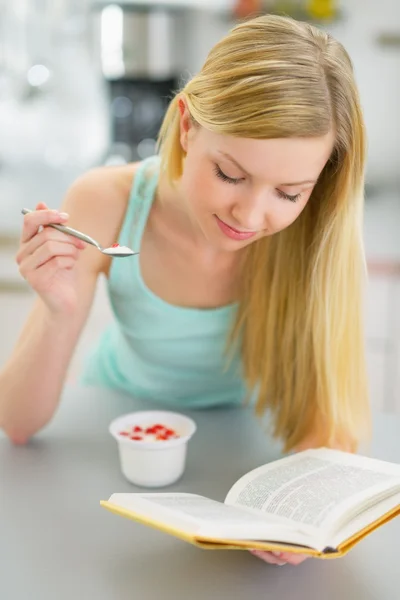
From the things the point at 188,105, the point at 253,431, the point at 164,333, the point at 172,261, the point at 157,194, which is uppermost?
the point at 188,105

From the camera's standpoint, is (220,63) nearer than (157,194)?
Yes

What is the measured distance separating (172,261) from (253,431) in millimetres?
314

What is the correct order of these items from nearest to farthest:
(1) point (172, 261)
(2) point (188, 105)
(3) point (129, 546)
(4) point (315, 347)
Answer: (3) point (129, 546)
(2) point (188, 105)
(4) point (315, 347)
(1) point (172, 261)

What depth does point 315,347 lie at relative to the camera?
3.88 ft

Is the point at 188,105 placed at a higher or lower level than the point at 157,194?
higher

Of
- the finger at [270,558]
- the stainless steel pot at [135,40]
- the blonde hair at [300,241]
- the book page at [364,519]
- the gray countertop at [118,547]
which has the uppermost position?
the stainless steel pot at [135,40]

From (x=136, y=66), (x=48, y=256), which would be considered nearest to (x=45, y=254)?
(x=48, y=256)

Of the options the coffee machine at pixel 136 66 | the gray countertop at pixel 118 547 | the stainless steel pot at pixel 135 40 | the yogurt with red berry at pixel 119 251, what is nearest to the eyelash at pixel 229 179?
the yogurt with red berry at pixel 119 251

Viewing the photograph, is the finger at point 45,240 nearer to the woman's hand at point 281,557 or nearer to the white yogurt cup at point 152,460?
the white yogurt cup at point 152,460

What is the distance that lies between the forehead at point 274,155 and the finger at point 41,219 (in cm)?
23

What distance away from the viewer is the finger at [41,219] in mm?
1050

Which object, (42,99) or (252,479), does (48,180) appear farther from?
(252,479)

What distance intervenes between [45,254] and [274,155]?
362 millimetres

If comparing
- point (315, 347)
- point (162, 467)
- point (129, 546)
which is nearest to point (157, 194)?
point (315, 347)
